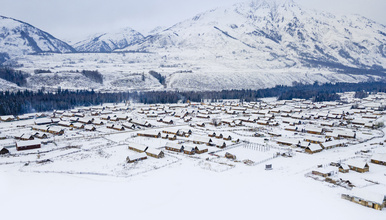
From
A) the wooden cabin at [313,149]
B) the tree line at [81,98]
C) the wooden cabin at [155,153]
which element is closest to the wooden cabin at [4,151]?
the wooden cabin at [155,153]

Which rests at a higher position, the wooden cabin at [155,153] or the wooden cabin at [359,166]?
the wooden cabin at [359,166]

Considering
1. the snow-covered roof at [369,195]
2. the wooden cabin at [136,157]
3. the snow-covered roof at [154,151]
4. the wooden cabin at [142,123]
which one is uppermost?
the wooden cabin at [142,123]

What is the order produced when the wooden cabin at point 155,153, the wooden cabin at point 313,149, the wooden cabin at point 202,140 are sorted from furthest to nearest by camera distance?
the wooden cabin at point 202,140 → the wooden cabin at point 313,149 → the wooden cabin at point 155,153

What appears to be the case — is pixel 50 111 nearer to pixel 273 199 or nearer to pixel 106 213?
pixel 106 213

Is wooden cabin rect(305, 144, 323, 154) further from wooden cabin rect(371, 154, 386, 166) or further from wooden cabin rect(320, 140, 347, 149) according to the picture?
wooden cabin rect(371, 154, 386, 166)

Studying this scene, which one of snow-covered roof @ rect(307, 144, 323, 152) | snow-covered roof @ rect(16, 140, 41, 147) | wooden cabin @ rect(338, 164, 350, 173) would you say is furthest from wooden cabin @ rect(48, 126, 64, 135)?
wooden cabin @ rect(338, 164, 350, 173)

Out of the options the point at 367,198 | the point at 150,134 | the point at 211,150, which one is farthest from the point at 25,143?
the point at 367,198

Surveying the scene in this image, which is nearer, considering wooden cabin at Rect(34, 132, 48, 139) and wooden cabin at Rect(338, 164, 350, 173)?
wooden cabin at Rect(338, 164, 350, 173)

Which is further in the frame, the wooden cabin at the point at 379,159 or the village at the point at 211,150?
the wooden cabin at the point at 379,159

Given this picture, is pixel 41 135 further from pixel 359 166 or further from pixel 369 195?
pixel 359 166

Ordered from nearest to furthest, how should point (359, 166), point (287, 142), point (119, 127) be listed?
point (359, 166) → point (287, 142) → point (119, 127)

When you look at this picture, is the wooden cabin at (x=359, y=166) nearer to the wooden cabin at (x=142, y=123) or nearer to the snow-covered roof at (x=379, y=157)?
the snow-covered roof at (x=379, y=157)
